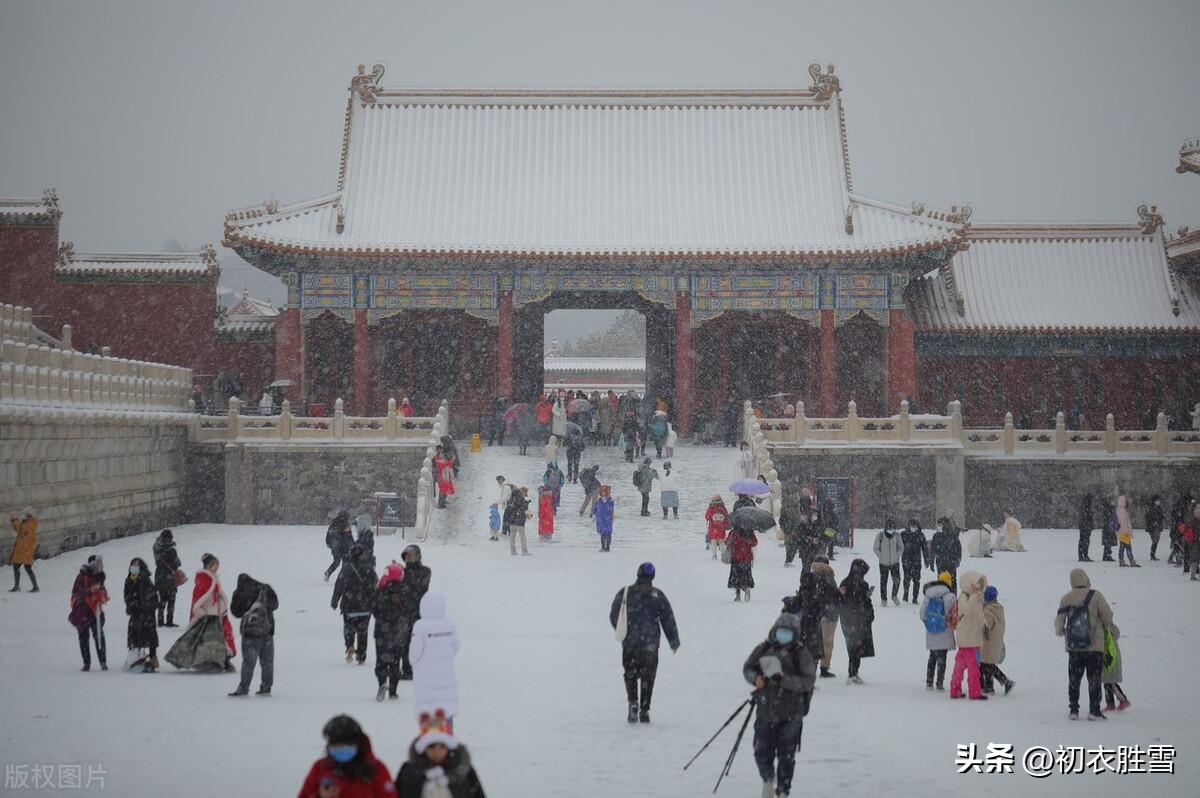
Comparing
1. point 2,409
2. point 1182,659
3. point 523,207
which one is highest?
point 523,207

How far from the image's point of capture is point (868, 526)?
2839cm

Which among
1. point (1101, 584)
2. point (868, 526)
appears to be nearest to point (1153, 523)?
point (1101, 584)

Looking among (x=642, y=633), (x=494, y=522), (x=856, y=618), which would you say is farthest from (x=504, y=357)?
(x=642, y=633)

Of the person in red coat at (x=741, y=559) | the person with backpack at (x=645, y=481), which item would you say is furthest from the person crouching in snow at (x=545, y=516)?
the person in red coat at (x=741, y=559)

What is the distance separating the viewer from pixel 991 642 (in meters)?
12.6

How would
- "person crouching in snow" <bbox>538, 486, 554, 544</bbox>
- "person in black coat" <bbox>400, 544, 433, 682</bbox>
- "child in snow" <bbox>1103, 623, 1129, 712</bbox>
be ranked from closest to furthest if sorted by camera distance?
"child in snow" <bbox>1103, 623, 1129, 712</bbox>, "person in black coat" <bbox>400, 544, 433, 682</bbox>, "person crouching in snow" <bbox>538, 486, 554, 544</bbox>

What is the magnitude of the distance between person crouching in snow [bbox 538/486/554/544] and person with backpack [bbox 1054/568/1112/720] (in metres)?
12.9

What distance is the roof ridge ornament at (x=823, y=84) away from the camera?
3684 cm

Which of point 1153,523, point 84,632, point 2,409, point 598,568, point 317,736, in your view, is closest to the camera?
point 317,736

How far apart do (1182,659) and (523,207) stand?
22324mm

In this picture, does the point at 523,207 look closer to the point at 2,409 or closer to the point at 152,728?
the point at 2,409

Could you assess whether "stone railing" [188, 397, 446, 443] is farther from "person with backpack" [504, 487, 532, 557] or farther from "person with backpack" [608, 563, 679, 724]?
"person with backpack" [608, 563, 679, 724]

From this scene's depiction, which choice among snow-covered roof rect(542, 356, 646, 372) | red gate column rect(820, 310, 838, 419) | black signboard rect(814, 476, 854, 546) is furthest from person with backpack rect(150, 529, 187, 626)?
snow-covered roof rect(542, 356, 646, 372)

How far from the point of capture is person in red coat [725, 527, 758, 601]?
18.0 meters
